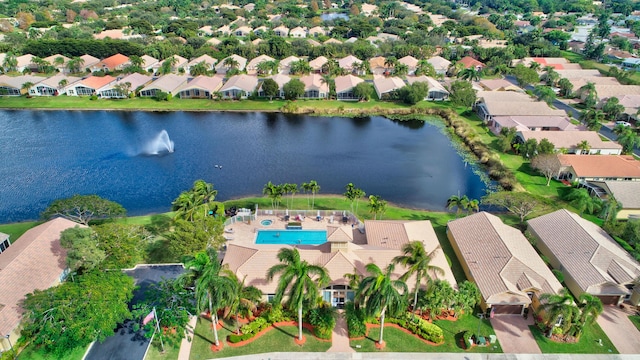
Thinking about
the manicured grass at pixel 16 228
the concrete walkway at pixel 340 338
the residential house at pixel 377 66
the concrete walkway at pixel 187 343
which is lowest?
the concrete walkway at pixel 340 338

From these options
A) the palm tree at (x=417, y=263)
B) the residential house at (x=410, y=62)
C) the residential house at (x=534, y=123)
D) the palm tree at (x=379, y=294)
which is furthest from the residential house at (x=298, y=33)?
the palm tree at (x=379, y=294)

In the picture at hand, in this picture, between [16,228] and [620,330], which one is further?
[16,228]

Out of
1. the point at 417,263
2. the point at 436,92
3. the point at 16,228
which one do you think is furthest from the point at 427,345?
the point at 436,92

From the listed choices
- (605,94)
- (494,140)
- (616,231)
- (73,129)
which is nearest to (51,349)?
(616,231)

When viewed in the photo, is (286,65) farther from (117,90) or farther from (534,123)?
(534,123)

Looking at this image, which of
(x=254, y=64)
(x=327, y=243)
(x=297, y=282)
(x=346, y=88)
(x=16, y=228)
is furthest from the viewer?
(x=254, y=64)

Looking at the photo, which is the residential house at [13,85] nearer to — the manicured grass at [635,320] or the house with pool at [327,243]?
the house with pool at [327,243]
